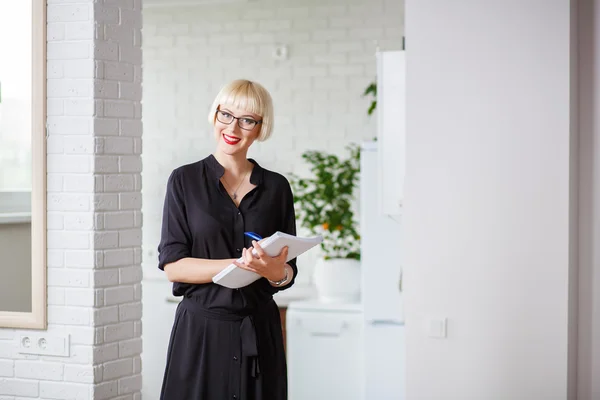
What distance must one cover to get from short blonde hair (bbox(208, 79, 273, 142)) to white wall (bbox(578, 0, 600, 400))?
1.34 meters

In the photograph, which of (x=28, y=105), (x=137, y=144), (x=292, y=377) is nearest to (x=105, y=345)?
(x=137, y=144)

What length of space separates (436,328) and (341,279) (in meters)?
1.55

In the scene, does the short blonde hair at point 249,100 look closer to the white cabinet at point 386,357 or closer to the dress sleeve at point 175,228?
the dress sleeve at point 175,228

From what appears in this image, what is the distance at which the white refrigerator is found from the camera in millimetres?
4152

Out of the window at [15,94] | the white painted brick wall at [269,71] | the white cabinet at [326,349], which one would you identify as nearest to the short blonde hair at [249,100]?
the window at [15,94]

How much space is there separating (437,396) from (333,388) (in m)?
1.47

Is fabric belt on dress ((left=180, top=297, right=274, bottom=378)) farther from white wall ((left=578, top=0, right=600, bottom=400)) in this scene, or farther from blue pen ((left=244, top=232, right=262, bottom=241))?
white wall ((left=578, top=0, right=600, bottom=400))

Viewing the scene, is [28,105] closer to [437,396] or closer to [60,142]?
[60,142]

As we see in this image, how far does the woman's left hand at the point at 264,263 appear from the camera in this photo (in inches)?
85.4

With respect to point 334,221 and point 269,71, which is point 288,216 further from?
point 269,71

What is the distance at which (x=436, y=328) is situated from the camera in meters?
3.04

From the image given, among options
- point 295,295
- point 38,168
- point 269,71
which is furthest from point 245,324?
point 269,71

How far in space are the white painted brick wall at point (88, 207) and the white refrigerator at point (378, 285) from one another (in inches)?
56.7

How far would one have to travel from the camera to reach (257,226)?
2.37 m
